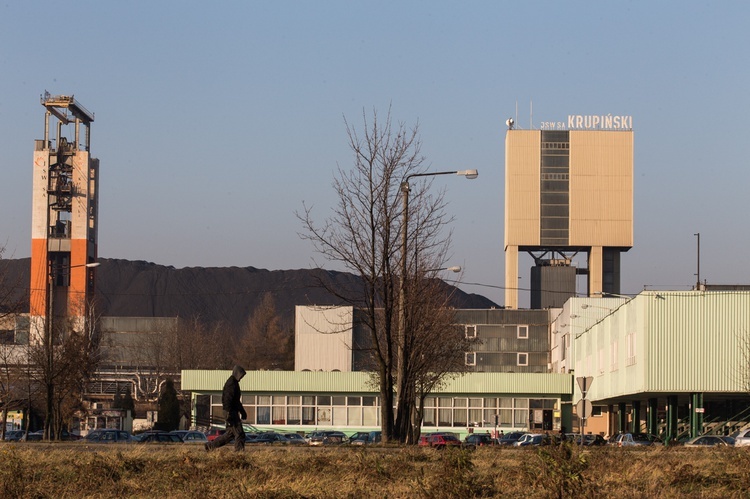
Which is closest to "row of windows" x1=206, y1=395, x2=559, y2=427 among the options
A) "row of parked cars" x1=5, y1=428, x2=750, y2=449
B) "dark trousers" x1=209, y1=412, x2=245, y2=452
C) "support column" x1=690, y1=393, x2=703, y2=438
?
"row of parked cars" x1=5, y1=428, x2=750, y2=449

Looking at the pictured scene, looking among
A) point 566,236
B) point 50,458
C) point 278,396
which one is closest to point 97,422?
point 278,396

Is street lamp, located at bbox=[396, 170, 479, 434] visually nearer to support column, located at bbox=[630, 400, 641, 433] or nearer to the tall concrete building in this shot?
support column, located at bbox=[630, 400, 641, 433]

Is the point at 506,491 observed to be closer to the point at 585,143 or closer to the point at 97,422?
the point at 97,422

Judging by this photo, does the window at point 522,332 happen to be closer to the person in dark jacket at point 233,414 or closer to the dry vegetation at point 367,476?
the person in dark jacket at point 233,414

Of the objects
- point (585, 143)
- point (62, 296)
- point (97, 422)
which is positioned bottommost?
point (97, 422)

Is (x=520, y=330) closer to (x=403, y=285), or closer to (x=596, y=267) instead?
(x=596, y=267)

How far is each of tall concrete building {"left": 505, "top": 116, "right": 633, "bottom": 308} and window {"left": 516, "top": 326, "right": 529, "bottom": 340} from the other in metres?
6.31

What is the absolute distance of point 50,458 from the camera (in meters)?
18.0

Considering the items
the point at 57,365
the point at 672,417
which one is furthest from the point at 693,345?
the point at 57,365

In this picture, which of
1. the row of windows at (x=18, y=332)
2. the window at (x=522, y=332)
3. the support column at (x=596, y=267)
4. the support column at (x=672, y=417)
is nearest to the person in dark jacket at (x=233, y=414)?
the row of windows at (x=18, y=332)

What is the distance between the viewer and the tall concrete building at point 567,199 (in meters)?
113

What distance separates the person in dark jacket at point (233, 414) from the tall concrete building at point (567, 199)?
309 feet

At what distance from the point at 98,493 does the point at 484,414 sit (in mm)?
67931

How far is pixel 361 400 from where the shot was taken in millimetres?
80062
